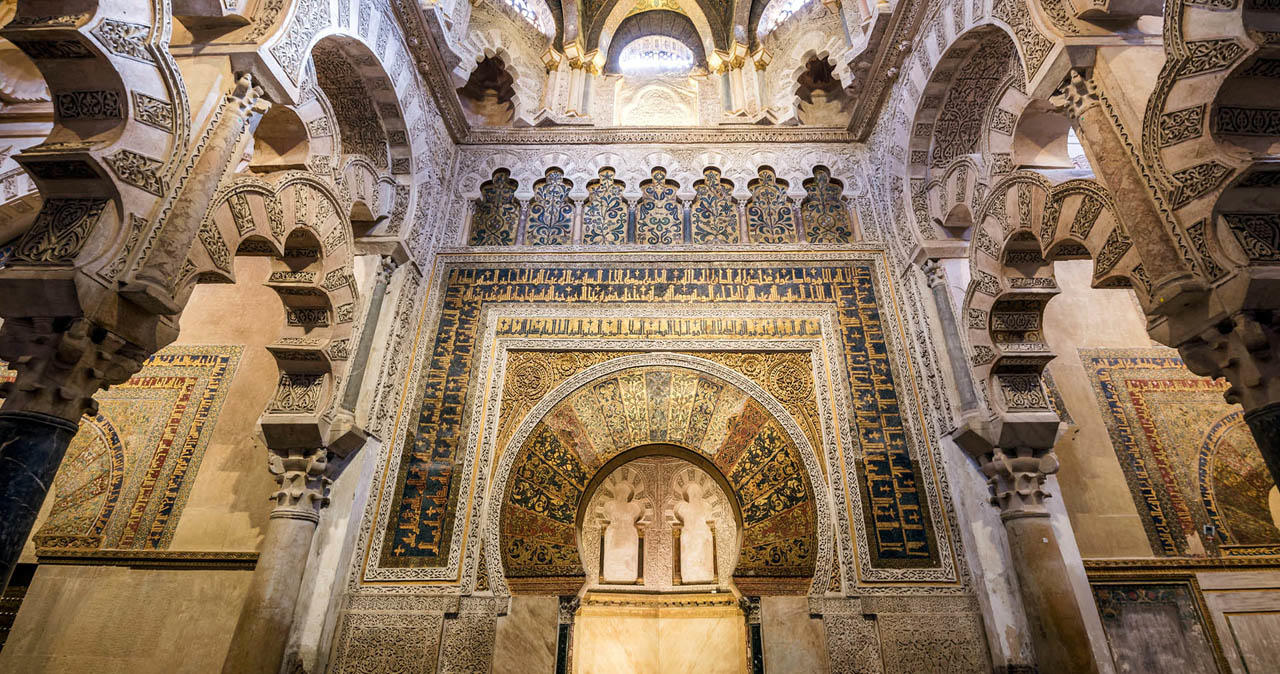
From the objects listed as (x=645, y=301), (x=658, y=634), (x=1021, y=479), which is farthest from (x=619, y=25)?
(x=658, y=634)

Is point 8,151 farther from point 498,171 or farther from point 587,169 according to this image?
point 587,169

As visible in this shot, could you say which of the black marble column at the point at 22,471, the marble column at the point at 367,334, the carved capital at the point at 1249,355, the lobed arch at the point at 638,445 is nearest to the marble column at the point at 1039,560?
the lobed arch at the point at 638,445

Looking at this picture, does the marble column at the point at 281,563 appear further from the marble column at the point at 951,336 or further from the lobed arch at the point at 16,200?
the marble column at the point at 951,336

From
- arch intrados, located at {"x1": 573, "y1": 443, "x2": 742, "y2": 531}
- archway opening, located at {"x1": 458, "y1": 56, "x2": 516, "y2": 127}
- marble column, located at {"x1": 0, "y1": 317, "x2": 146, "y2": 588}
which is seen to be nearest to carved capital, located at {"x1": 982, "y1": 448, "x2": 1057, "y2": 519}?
arch intrados, located at {"x1": 573, "y1": 443, "x2": 742, "y2": 531}

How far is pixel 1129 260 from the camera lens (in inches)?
119

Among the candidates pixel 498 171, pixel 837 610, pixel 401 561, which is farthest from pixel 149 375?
pixel 837 610

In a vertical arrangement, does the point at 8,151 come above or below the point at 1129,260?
above

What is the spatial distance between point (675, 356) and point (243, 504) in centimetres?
388

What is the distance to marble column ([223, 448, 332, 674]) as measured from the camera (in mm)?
3779

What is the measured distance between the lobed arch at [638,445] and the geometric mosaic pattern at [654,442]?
0.06 feet

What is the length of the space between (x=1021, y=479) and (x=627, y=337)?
3.22m

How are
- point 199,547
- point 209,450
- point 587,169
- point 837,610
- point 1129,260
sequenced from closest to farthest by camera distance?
point 1129,260, point 837,610, point 199,547, point 209,450, point 587,169

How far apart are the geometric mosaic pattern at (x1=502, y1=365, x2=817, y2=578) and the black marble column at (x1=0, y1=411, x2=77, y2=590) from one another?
265cm

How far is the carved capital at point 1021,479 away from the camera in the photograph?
4148 millimetres
